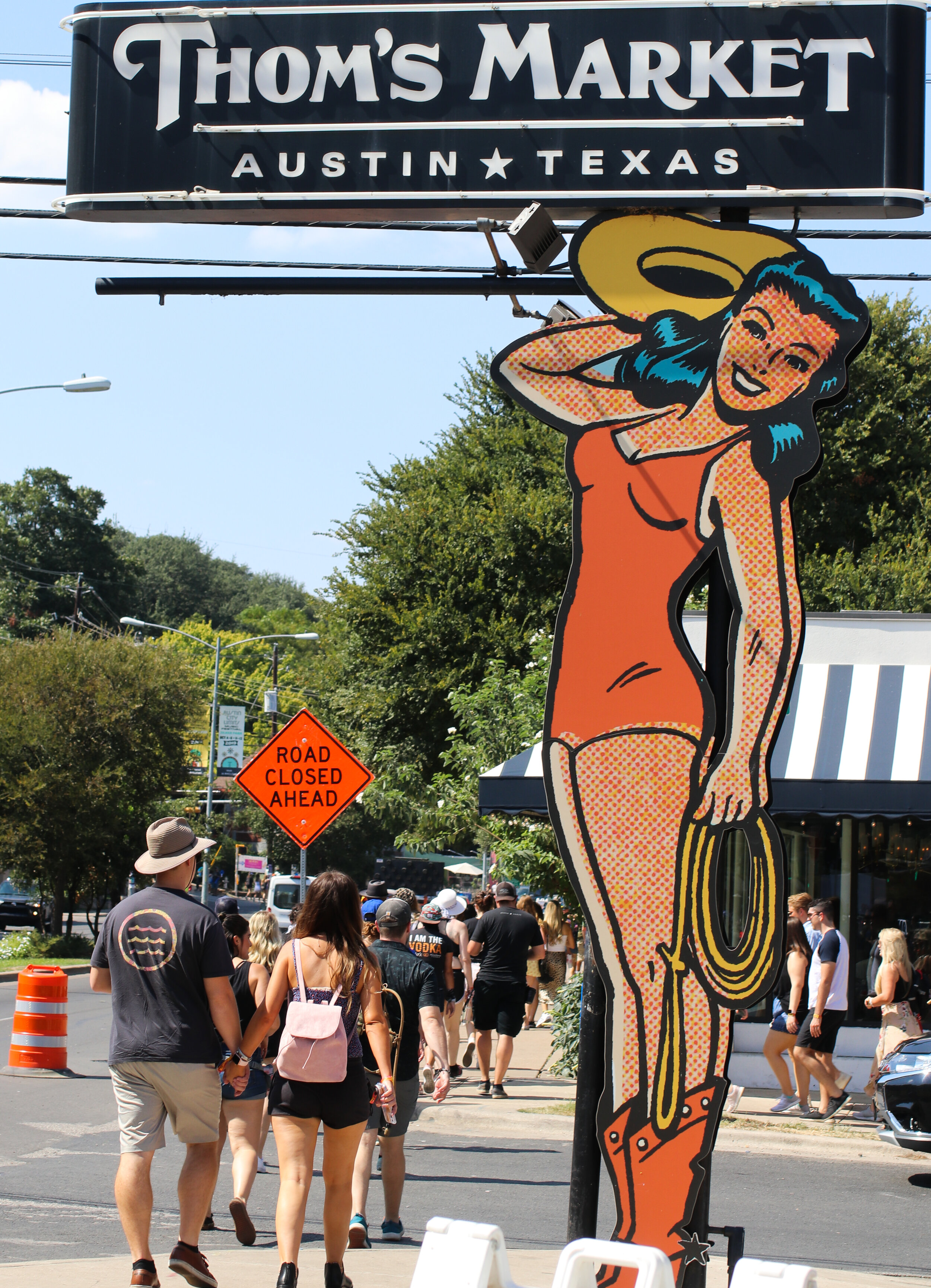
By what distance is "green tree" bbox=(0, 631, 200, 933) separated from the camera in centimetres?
2884

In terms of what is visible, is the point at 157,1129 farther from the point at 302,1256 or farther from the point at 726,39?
the point at 726,39

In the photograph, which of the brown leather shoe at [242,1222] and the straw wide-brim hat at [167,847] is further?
the brown leather shoe at [242,1222]

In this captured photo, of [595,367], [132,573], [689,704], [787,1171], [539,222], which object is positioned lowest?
[787,1171]

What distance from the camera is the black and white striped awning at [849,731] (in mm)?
11992

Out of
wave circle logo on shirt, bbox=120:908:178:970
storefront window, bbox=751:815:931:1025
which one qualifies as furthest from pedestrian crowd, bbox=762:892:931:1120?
wave circle logo on shirt, bbox=120:908:178:970

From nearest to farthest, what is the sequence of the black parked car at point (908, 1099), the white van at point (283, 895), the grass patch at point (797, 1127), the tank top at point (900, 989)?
the black parked car at point (908, 1099) → the grass patch at point (797, 1127) → the tank top at point (900, 989) → the white van at point (283, 895)

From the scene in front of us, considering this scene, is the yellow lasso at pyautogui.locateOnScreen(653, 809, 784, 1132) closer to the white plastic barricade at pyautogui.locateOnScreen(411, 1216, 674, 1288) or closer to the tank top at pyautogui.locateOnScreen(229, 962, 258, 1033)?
the white plastic barricade at pyautogui.locateOnScreen(411, 1216, 674, 1288)

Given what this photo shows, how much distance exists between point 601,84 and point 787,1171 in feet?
24.7

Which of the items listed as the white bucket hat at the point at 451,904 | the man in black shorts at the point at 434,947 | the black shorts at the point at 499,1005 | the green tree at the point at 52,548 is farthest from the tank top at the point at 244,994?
the green tree at the point at 52,548

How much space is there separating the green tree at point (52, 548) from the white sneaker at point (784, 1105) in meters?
64.0

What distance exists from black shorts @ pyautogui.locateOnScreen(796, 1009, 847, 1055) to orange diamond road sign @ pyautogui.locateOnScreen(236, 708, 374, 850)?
173 inches

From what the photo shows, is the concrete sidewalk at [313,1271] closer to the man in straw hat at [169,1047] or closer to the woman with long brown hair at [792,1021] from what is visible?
the man in straw hat at [169,1047]

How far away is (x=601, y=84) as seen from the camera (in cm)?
579

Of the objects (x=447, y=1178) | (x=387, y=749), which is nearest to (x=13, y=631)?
(x=387, y=749)
